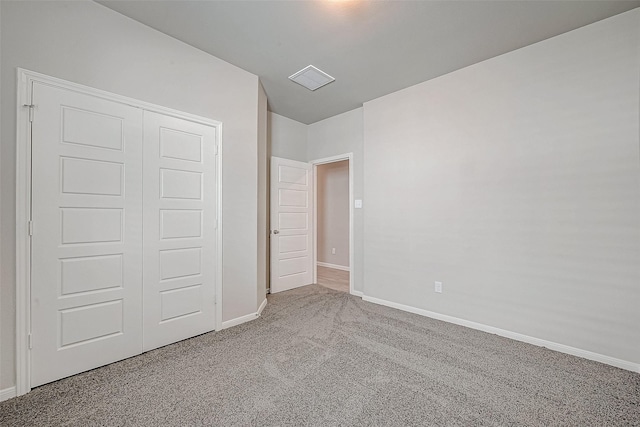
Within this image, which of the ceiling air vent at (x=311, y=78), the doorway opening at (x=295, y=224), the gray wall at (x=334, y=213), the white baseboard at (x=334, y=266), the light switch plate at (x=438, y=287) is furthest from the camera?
the gray wall at (x=334, y=213)

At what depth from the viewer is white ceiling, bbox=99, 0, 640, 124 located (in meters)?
2.08

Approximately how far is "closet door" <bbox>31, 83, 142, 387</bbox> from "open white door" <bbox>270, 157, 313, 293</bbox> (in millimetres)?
2108

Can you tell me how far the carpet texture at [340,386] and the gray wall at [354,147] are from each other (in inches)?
57.9

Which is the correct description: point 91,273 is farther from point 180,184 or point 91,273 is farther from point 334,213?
point 334,213

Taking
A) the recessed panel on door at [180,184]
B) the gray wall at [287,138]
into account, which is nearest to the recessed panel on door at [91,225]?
the recessed panel on door at [180,184]

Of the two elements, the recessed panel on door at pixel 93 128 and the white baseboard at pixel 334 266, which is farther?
the white baseboard at pixel 334 266

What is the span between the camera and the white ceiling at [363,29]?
6.82 feet

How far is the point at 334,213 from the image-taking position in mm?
6531

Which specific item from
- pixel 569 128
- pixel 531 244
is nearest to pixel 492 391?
pixel 531 244

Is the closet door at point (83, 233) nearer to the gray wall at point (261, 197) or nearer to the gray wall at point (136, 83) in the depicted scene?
the gray wall at point (136, 83)

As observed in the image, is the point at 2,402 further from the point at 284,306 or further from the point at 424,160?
the point at 424,160

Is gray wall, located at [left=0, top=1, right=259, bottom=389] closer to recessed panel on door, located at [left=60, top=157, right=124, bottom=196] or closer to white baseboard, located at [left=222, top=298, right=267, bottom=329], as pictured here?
white baseboard, located at [left=222, top=298, right=267, bottom=329]

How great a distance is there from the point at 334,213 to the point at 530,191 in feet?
14.2

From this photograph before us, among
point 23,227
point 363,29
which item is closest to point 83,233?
point 23,227
